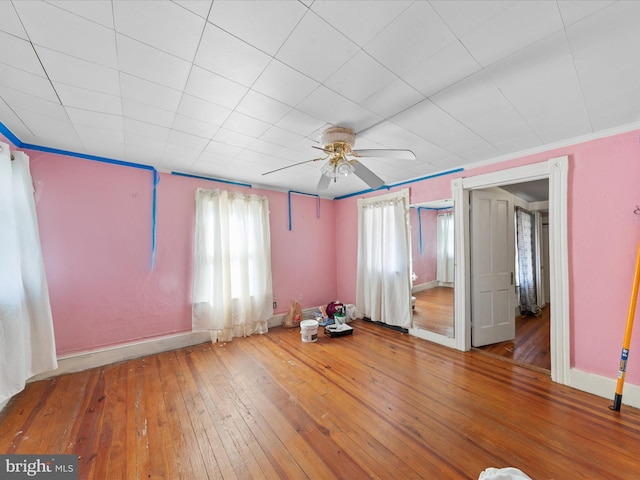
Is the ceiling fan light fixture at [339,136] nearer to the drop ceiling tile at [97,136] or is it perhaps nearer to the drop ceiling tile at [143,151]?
the drop ceiling tile at [143,151]

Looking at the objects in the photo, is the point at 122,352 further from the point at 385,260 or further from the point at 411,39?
the point at 411,39

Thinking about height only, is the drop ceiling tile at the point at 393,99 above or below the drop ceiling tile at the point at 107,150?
below

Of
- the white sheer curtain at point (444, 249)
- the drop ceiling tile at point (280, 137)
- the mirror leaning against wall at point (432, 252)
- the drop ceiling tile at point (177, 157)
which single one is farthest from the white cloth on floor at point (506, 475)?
the white sheer curtain at point (444, 249)

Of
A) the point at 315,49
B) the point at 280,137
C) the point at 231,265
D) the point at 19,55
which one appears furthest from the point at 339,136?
the point at 231,265

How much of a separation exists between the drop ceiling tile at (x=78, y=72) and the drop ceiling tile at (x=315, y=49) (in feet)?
Result: 3.35

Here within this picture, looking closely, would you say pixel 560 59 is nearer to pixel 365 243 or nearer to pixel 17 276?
pixel 365 243

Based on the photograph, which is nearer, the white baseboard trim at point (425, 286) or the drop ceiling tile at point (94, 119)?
the drop ceiling tile at point (94, 119)

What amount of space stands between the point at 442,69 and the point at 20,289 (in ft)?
11.4

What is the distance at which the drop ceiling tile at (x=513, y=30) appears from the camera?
3.36ft

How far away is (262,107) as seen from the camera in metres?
1.73

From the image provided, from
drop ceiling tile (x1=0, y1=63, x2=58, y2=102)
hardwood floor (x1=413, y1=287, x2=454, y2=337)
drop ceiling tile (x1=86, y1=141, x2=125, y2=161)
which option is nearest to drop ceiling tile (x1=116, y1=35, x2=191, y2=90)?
drop ceiling tile (x1=0, y1=63, x2=58, y2=102)

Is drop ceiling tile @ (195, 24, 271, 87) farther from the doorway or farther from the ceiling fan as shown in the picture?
the doorway

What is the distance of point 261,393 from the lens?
2.24m

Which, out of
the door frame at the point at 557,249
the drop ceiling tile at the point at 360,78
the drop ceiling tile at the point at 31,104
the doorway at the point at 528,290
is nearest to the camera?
the drop ceiling tile at the point at 360,78
